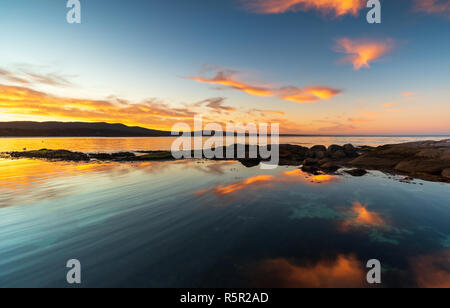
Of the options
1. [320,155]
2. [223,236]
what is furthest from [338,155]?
[223,236]

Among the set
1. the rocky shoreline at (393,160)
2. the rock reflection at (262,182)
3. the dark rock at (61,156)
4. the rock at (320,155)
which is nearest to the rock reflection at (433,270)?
the rock reflection at (262,182)

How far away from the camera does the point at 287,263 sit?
23.2 feet

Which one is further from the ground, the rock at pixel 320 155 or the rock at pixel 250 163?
the rock at pixel 320 155

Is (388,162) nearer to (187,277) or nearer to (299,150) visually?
(299,150)

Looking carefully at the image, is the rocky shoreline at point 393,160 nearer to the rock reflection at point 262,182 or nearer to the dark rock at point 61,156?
the dark rock at point 61,156

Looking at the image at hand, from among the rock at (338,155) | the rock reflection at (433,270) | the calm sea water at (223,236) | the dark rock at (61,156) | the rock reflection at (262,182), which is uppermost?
the rock at (338,155)

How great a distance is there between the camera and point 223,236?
916 cm

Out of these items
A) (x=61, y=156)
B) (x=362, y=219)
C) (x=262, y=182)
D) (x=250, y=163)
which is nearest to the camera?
(x=362, y=219)

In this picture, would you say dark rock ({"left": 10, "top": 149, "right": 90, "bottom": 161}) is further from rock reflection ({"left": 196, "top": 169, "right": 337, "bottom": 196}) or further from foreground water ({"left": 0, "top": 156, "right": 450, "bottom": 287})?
rock reflection ({"left": 196, "top": 169, "right": 337, "bottom": 196})

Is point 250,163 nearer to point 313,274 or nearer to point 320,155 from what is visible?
point 320,155

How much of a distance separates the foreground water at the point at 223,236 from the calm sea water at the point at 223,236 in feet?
0.16

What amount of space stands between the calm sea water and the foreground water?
0.16 ft

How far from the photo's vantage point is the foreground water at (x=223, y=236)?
6.43 meters
